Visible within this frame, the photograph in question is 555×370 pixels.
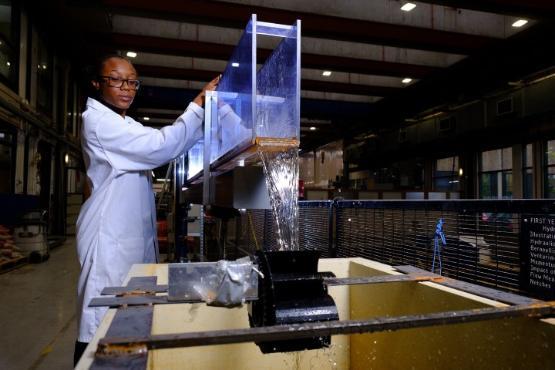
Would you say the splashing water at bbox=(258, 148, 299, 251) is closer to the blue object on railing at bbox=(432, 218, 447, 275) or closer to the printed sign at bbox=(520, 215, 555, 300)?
the blue object on railing at bbox=(432, 218, 447, 275)

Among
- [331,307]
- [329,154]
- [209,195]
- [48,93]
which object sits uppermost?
[48,93]

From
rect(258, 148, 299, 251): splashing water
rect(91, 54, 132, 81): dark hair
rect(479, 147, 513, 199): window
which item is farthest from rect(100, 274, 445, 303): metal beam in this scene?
rect(479, 147, 513, 199): window

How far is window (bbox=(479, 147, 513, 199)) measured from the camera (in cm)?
1008

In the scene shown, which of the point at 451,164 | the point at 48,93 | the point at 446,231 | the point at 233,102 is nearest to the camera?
the point at 233,102

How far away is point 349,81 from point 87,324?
30.6 feet

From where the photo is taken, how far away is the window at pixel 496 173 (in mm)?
10078

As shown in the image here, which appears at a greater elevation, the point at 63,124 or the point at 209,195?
the point at 63,124

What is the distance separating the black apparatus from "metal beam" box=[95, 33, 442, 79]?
620 centimetres

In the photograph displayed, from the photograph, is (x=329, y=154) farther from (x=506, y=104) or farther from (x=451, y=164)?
(x=506, y=104)

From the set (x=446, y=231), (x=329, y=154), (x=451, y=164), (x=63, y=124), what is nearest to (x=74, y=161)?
(x=63, y=124)

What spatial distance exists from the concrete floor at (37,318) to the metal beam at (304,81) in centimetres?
463

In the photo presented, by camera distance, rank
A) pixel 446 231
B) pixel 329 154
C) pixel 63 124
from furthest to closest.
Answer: pixel 329 154
pixel 63 124
pixel 446 231

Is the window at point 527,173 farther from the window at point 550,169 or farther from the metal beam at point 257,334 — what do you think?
the metal beam at point 257,334

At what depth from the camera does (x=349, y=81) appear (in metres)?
9.88
